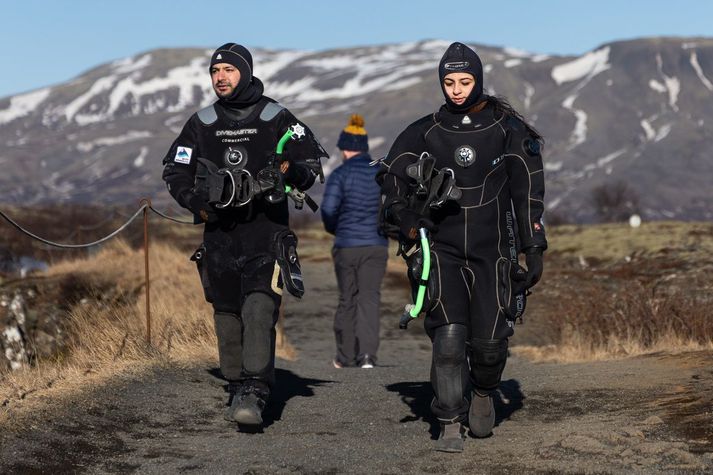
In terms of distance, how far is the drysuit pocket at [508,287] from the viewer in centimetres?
653

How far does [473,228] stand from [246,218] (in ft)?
4.65

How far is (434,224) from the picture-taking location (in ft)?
21.6

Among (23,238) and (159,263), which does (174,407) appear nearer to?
(159,263)

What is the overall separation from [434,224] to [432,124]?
23.4 inches

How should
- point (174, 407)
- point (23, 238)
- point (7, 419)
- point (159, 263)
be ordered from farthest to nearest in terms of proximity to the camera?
point (23, 238), point (159, 263), point (174, 407), point (7, 419)

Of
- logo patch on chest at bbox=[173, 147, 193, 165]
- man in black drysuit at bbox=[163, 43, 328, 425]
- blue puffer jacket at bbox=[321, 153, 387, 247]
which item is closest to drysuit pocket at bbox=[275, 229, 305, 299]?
man in black drysuit at bbox=[163, 43, 328, 425]

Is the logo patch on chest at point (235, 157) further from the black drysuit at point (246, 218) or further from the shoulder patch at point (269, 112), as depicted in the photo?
the shoulder patch at point (269, 112)

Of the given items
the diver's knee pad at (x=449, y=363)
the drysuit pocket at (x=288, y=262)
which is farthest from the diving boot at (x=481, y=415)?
the drysuit pocket at (x=288, y=262)

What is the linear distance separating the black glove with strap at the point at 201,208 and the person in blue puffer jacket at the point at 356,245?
4.19 metres

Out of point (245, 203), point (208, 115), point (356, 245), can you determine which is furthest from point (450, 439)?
point (356, 245)

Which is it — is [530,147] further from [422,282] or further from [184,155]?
[184,155]

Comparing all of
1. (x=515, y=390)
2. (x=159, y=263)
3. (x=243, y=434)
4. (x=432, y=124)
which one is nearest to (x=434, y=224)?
(x=432, y=124)

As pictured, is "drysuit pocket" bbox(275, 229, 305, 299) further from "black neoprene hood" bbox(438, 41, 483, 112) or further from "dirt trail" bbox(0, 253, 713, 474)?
"black neoprene hood" bbox(438, 41, 483, 112)

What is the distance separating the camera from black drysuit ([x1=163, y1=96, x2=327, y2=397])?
275 inches
